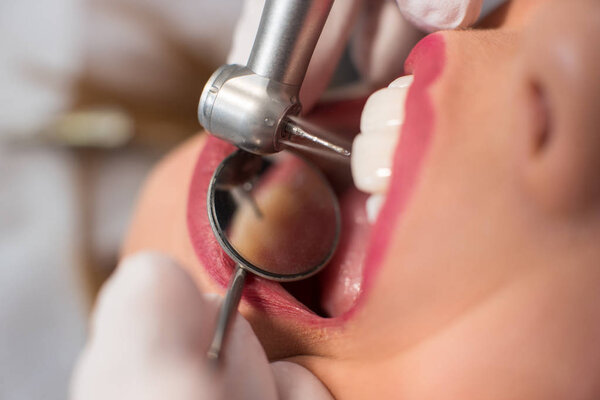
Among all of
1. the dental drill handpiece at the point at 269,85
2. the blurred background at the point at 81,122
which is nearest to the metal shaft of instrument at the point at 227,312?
the dental drill handpiece at the point at 269,85

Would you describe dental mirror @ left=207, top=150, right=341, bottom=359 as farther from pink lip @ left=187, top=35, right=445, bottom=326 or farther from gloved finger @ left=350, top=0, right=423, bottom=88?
gloved finger @ left=350, top=0, right=423, bottom=88

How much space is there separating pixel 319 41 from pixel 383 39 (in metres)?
0.13

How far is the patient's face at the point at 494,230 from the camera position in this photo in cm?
34

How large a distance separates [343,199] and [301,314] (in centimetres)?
19

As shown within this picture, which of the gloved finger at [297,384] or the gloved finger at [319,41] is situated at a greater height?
the gloved finger at [319,41]

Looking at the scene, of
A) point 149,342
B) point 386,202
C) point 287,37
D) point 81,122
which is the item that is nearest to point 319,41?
point 287,37

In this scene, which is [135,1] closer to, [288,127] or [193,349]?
[288,127]

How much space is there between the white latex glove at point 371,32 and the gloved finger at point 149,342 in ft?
0.82

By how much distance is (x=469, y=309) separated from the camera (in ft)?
1.27

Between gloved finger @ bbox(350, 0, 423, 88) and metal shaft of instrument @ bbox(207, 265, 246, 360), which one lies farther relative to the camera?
gloved finger @ bbox(350, 0, 423, 88)

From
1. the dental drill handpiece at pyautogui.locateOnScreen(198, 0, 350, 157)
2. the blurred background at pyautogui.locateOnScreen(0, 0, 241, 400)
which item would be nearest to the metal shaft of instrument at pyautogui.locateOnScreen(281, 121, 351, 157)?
the dental drill handpiece at pyautogui.locateOnScreen(198, 0, 350, 157)

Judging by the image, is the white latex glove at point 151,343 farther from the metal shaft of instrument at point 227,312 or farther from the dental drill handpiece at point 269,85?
the dental drill handpiece at point 269,85

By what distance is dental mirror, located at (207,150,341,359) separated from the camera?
Result: 0.48 m

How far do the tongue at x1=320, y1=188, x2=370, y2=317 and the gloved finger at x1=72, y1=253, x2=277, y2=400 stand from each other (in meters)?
0.19
